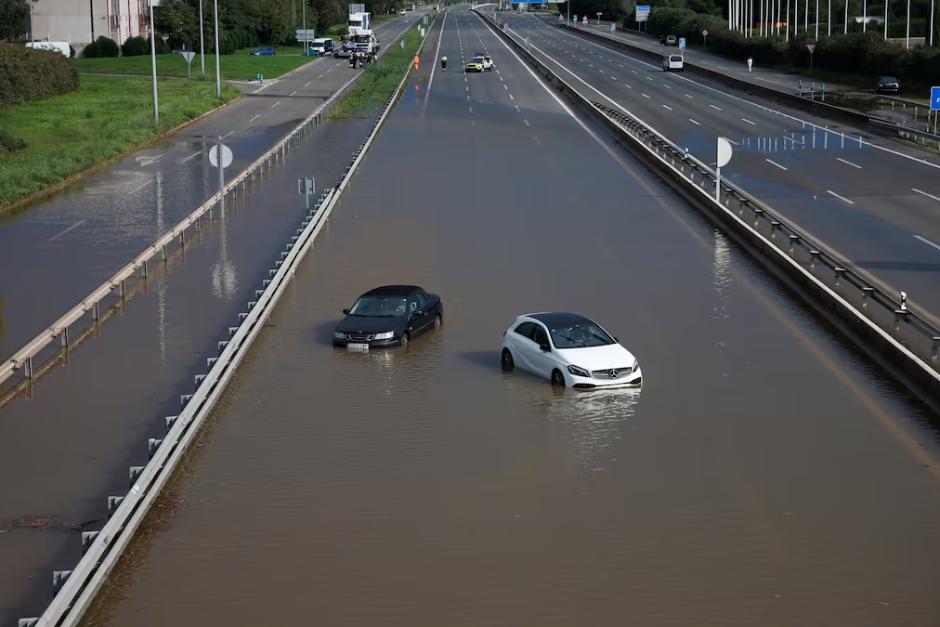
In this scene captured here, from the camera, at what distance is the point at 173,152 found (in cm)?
6050

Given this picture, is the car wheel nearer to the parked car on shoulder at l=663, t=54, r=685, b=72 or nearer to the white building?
the parked car on shoulder at l=663, t=54, r=685, b=72

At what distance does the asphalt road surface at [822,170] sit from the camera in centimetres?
3528

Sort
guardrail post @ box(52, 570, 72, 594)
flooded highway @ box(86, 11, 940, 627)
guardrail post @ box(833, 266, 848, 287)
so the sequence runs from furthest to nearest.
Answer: guardrail post @ box(833, 266, 848, 287) < flooded highway @ box(86, 11, 940, 627) < guardrail post @ box(52, 570, 72, 594)

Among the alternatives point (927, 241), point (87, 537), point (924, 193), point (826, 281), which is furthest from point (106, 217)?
point (87, 537)

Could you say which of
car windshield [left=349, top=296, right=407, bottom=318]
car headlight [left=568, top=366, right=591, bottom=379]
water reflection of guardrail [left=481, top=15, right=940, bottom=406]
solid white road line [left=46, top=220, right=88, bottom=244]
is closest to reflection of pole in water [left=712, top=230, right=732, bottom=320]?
water reflection of guardrail [left=481, top=15, right=940, bottom=406]

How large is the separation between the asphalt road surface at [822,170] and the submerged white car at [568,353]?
26.3ft

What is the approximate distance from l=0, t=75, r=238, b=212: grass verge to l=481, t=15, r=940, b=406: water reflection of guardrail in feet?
72.0

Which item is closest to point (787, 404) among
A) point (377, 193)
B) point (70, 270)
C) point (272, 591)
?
point (272, 591)

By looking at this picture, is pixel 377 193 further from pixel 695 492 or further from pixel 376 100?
pixel 376 100

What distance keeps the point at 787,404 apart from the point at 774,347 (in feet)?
13.5

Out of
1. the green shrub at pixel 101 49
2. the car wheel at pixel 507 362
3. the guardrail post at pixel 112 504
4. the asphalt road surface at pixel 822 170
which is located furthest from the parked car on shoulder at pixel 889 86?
the guardrail post at pixel 112 504

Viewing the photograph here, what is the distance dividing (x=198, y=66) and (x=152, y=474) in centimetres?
9475

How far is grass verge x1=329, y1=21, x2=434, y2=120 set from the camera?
255ft

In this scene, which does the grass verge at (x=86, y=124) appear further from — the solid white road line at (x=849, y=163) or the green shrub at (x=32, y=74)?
the solid white road line at (x=849, y=163)
